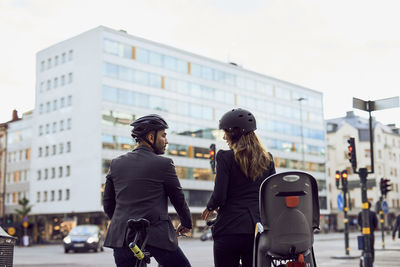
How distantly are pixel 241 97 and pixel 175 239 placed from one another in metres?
72.1

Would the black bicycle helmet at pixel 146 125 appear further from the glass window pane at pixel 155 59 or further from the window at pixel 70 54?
the window at pixel 70 54

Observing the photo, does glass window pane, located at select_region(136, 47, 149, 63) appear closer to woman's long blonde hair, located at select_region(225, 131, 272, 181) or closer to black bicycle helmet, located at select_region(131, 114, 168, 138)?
woman's long blonde hair, located at select_region(225, 131, 272, 181)

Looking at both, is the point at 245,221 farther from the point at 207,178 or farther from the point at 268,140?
the point at 268,140

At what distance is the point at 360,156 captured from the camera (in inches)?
3917

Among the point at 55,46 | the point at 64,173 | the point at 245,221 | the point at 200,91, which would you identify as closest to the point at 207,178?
the point at 200,91

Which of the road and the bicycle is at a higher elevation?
the bicycle

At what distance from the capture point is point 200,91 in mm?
70688

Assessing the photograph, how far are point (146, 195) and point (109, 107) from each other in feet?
188

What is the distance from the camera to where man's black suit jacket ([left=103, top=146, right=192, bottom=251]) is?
13.9 ft

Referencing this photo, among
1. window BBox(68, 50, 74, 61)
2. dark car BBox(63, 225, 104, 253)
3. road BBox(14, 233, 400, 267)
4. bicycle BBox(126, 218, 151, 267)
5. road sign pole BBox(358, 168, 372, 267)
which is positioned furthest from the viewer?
window BBox(68, 50, 74, 61)

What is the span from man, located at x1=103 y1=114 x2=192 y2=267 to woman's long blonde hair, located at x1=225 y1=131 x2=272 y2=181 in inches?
23.3

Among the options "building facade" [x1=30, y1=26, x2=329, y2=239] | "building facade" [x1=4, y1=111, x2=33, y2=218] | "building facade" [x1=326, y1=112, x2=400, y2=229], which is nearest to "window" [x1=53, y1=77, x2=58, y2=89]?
"building facade" [x1=30, y1=26, x2=329, y2=239]

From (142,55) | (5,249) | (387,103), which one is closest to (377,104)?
(387,103)

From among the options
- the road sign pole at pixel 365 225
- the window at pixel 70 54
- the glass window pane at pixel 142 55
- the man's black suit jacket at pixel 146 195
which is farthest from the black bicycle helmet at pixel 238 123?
the window at pixel 70 54
